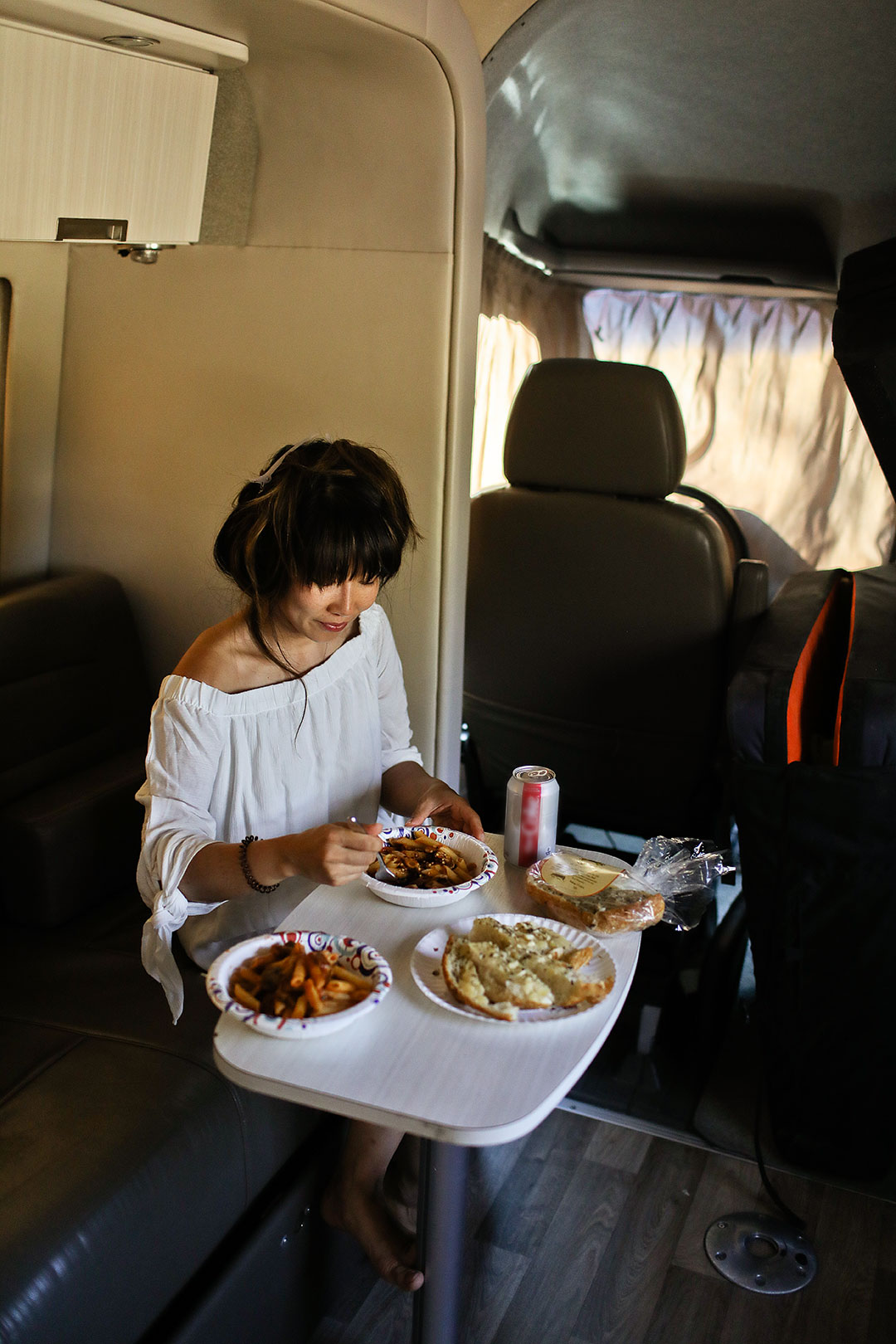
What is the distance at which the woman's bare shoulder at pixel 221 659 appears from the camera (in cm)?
168

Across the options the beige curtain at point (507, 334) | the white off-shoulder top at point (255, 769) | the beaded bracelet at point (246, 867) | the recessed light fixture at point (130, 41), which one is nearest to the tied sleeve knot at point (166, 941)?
the white off-shoulder top at point (255, 769)

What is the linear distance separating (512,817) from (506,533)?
58.1 inches

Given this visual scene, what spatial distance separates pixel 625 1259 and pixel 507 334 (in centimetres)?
313

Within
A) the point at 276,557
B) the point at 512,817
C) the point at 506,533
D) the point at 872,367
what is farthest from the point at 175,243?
Result: the point at 872,367

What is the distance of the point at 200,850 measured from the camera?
1538 millimetres

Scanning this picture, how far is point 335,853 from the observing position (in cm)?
139

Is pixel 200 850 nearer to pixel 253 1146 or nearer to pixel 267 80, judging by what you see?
pixel 253 1146

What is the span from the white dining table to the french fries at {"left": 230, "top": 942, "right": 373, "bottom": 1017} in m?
0.03

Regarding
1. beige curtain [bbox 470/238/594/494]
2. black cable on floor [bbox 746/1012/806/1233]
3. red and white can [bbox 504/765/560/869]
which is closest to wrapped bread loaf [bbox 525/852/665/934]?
red and white can [bbox 504/765/560/869]

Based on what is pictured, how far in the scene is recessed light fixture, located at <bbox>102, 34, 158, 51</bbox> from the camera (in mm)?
1867

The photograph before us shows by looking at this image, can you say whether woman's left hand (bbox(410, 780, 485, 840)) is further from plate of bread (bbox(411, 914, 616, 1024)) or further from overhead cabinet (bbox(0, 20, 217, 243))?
overhead cabinet (bbox(0, 20, 217, 243))

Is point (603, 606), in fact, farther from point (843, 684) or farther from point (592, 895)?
point (592, 895)

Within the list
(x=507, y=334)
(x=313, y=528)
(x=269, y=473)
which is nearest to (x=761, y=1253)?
(x=313, y=528)

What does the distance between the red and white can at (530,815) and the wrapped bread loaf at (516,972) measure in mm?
236
